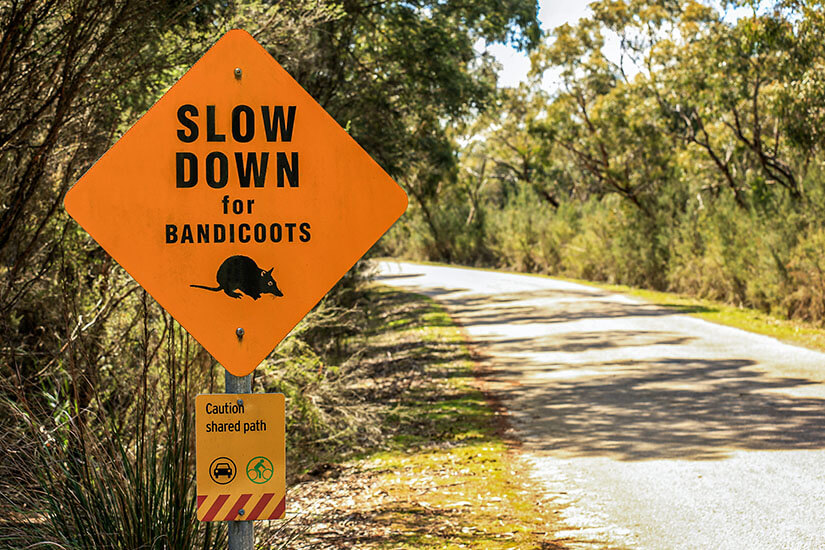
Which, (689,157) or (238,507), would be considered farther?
(689,157)

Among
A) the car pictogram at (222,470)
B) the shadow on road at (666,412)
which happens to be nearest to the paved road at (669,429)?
the shadow on road at (666,412)

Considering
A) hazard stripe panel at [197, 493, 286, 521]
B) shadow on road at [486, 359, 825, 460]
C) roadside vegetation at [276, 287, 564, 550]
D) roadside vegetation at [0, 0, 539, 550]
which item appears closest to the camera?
hazard stripe panel at [197, 493, 286, 521]

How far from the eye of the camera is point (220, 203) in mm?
3057

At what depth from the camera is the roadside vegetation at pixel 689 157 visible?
17.4 metres

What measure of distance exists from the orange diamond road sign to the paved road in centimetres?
342

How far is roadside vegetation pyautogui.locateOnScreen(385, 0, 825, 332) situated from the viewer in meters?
17.4

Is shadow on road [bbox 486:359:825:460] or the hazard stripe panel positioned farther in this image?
shadow on road [bbox 486:359:825:460]

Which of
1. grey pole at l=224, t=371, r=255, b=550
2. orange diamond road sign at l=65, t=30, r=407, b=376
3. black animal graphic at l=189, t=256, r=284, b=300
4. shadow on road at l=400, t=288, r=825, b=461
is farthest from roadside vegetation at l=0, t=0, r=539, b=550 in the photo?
shadow on road at l=400, t=288, r=825, b=461

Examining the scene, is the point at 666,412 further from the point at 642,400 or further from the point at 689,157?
the point at 689,157

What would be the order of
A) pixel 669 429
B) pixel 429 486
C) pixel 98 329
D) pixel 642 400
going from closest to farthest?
pixel 98 329
pixel 429 486
pixel 669 429
pixel 642 400

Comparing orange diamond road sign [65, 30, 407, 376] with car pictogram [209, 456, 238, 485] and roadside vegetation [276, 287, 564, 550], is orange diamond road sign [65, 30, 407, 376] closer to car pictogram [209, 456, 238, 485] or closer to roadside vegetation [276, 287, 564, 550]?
car pictogram [209, 456, 238, 485]

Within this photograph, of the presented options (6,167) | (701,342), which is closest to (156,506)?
(6,167)

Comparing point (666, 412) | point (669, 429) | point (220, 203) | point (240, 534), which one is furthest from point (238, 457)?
point (666, 412)

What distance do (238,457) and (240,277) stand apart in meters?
0.62
